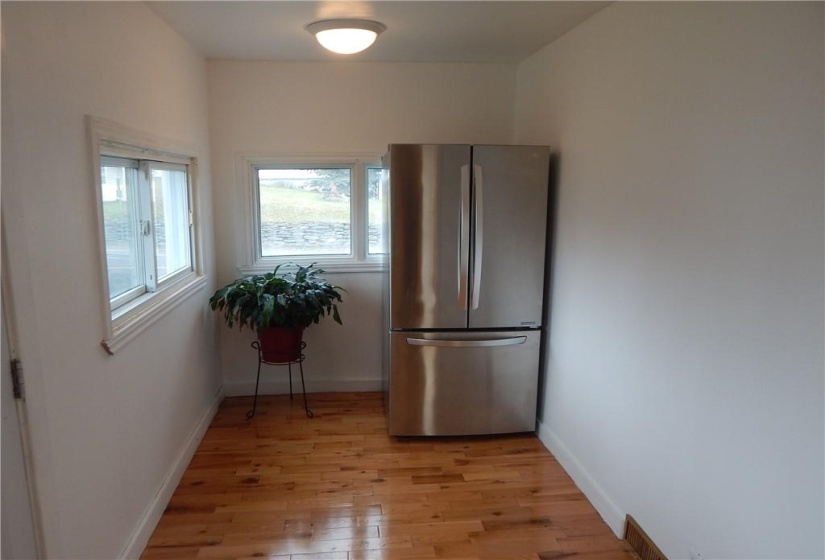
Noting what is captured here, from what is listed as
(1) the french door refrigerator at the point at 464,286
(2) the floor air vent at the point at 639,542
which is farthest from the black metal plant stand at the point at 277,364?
(2) the floor air vent at the point at 639,542

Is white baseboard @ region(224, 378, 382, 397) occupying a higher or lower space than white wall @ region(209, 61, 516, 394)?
lower

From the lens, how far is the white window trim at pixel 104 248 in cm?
188

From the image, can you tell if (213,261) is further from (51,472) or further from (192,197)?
(51,472)

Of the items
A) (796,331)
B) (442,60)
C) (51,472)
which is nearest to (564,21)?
(442,60)

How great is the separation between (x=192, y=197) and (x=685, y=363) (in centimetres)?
280

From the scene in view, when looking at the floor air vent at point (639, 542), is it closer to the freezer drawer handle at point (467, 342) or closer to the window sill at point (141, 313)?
the freezer drawer handle at point (467, 342)

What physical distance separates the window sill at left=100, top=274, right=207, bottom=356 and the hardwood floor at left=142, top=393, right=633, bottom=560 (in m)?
0.91

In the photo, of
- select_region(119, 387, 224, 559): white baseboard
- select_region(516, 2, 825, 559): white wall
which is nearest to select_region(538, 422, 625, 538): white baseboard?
select_region(516, 2, 825, 559): white wall

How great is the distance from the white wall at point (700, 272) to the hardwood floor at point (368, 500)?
0.29 meters

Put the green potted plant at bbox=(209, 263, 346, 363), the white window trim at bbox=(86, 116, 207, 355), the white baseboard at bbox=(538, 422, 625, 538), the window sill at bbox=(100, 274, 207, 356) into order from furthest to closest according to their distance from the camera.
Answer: the green potted plant at bbox=(209, 263, 346, 363) → the white baseboard at bbox=(538, 422, 625, 538) → the window sill at bbox=(100, 274, 207, 356) → the white window trim at bbox=(86, 116, 207, 355)

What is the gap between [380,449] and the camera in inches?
123

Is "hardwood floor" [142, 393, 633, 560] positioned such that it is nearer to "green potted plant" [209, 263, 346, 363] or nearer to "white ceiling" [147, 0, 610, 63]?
"green potted plant" [209, 263, 346, 363]

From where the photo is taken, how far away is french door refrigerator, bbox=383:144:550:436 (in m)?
2.93

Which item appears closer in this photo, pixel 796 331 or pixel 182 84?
pixel 796 331
